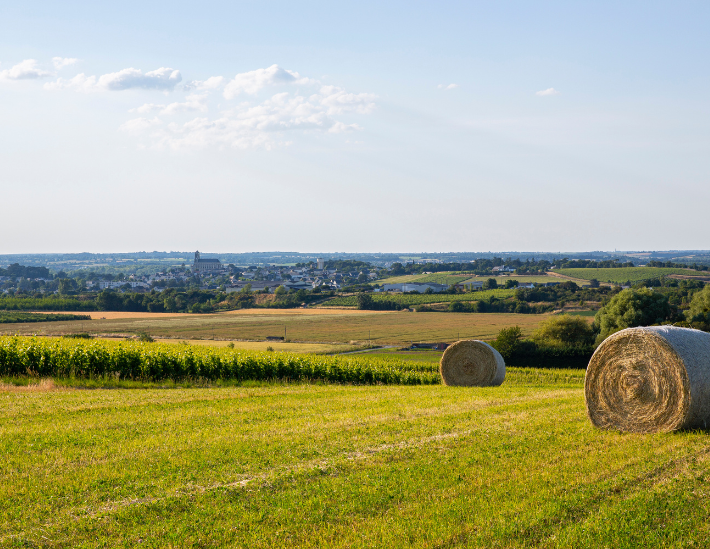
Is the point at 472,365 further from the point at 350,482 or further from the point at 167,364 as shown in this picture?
the point at 350,482

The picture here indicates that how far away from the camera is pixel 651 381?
12.9m

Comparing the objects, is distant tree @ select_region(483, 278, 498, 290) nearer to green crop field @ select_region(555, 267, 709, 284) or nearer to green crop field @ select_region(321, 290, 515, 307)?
green crop field @ select_region(321, 290, 515, 307)

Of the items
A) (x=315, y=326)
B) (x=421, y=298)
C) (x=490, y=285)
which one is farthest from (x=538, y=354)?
(x=490, y=285)

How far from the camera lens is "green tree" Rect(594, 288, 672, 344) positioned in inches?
2566

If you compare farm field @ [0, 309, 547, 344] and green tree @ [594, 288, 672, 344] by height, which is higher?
green tree @ [594, 288, 672, 344]

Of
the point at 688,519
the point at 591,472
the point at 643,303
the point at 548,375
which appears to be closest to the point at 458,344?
the point at 548,375

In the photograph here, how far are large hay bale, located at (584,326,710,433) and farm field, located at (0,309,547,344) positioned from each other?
5812 cm

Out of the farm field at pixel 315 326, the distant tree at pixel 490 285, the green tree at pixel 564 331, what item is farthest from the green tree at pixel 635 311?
the distant tree at pixel 490 285

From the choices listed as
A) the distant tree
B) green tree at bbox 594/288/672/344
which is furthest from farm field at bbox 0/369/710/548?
the distant tree

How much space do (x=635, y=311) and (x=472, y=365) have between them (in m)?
43.9

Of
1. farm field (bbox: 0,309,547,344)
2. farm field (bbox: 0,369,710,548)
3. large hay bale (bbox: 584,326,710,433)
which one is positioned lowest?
farm field (bbox: 0,309,547,344)

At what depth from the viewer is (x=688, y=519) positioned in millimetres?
7641

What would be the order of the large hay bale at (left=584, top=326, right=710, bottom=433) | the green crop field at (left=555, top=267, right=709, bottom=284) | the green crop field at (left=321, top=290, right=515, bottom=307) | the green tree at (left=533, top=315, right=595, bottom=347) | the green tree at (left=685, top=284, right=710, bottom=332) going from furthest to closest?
the green crop field at (left=555, top=267, right=709, bottom=284)
the green crop field at (left=321, top=290, right=515, bottom=307)
the green tree at (left=533, top=315, right=595, bottom=347)
the green tree at (left=685, top=284, right=710, bottom=332)
the large hay bale at (left=584, top=326, right=710, bottom=433)

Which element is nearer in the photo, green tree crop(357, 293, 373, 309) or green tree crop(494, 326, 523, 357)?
green tree crop(494, 326, 523, 357)
